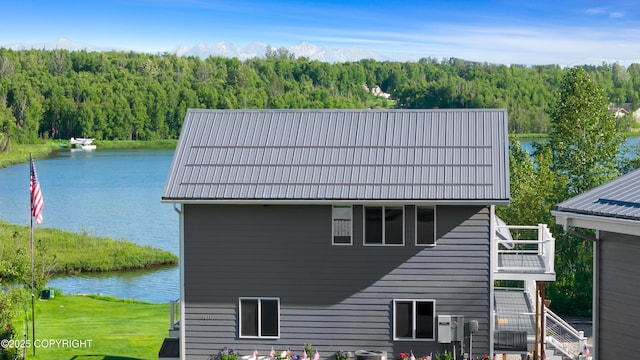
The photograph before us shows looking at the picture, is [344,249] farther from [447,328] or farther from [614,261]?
[614,261]

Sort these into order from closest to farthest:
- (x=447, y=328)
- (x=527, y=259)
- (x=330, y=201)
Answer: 1. (x=447, y=328)
2. (x=330, y=201)
3. (x=527, y=259)

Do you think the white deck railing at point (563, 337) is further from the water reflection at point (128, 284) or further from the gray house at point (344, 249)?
the water reflection at point (128, 284)

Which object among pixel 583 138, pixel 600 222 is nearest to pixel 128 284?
pixel 583 138

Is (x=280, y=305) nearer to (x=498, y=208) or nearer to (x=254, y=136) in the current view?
(x=254, y=136)

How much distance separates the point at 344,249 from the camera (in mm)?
20141

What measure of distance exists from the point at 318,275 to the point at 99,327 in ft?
36.5

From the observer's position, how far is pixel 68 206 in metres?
67.6

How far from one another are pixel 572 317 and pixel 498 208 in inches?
204

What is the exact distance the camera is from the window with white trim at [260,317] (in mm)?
20312

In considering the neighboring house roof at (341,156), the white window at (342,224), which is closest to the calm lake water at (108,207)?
the neighboring house roof at (341,156)

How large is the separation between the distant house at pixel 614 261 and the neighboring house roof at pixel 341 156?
5803 mm

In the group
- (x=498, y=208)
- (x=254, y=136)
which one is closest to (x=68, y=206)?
(x=498, y=208)

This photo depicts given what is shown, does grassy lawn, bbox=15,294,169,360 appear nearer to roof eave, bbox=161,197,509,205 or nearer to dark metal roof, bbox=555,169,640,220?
roof eave, bbox=161,197,509,205

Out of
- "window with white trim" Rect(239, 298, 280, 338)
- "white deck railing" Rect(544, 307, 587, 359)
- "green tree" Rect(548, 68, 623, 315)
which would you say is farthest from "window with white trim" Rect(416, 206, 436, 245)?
"green tree" Rect(548, 68, 623, 315)
